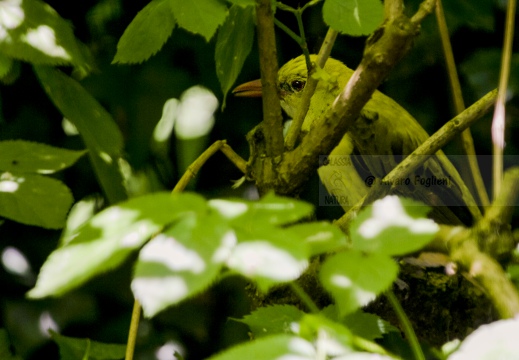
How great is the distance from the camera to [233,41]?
45.5 inches

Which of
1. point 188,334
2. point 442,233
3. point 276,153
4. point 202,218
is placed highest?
point 202,218

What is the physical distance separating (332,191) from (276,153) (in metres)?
0.88

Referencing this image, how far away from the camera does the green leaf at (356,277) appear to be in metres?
0.57

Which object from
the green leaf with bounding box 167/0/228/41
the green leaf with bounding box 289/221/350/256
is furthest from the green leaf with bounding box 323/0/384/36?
the green leaf with bounding box 289/221/350/256

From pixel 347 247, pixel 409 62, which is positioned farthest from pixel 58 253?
pixel 409 62

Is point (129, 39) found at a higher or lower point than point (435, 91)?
higher

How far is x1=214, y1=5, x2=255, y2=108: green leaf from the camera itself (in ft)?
3.72

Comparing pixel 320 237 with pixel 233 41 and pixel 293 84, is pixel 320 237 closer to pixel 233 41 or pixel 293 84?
pixel 233 41

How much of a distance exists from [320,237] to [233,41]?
631 millimetres

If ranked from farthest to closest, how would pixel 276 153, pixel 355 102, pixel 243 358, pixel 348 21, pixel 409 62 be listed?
pixel 409 62 → pixel 276 153 → pixel 355 102 → pixel 348 21 → pixel 243 358

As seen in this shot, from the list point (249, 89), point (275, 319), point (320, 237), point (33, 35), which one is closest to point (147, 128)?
point (249, 89)

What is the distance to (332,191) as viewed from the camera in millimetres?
2016

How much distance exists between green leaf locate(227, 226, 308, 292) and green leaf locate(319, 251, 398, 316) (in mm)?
62

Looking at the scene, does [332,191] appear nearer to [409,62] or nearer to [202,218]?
[409,62]
